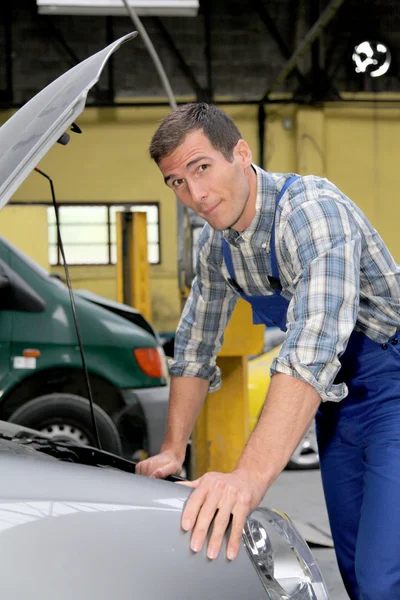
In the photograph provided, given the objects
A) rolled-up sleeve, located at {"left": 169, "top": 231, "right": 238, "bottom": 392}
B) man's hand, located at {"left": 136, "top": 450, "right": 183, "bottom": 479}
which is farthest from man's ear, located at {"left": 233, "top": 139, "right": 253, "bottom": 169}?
man's hand, located at {"left": 136, "top": 450, "right": 183, "bottom": 479}

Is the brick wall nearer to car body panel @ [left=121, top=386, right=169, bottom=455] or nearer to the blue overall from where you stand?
car body panel @ [left=121, top=386, right=169, bottom=455]

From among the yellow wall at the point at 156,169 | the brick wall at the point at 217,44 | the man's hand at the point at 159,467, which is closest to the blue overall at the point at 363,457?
the man's hand at the point at 159,467

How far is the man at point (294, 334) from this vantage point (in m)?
1.55

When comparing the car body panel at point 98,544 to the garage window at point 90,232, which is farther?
the garage window at point 90,232

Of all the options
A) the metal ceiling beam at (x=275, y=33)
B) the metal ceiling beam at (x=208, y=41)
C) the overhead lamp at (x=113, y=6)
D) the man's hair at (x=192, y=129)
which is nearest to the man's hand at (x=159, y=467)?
the man's hair at (x=192, y=129)

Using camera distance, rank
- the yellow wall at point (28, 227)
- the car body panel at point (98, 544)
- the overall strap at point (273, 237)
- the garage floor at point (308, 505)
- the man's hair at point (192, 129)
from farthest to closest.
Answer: the yellow wall at point (28, 227) < the garage floor at point (308, 505) < the overall strap at point (273, 237) < the man's hair at point (192, 129) < the car body panel at point (98, 544)

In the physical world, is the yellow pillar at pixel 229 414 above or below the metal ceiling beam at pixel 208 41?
below

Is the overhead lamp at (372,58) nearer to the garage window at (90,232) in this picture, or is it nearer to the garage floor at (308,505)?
the garage window at (90,232)

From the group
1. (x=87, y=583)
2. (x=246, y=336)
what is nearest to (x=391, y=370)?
(x=87, y=583)

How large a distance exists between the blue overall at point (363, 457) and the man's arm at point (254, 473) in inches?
12.8

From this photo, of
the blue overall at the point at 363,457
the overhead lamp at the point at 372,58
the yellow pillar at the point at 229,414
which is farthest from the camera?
the overhead lamp at the point at 372,58

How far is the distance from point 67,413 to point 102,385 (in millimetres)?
281

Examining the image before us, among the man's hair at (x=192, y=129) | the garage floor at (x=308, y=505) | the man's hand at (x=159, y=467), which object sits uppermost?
the man's hair at (x=192, y=129)

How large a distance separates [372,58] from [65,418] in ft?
35.7
